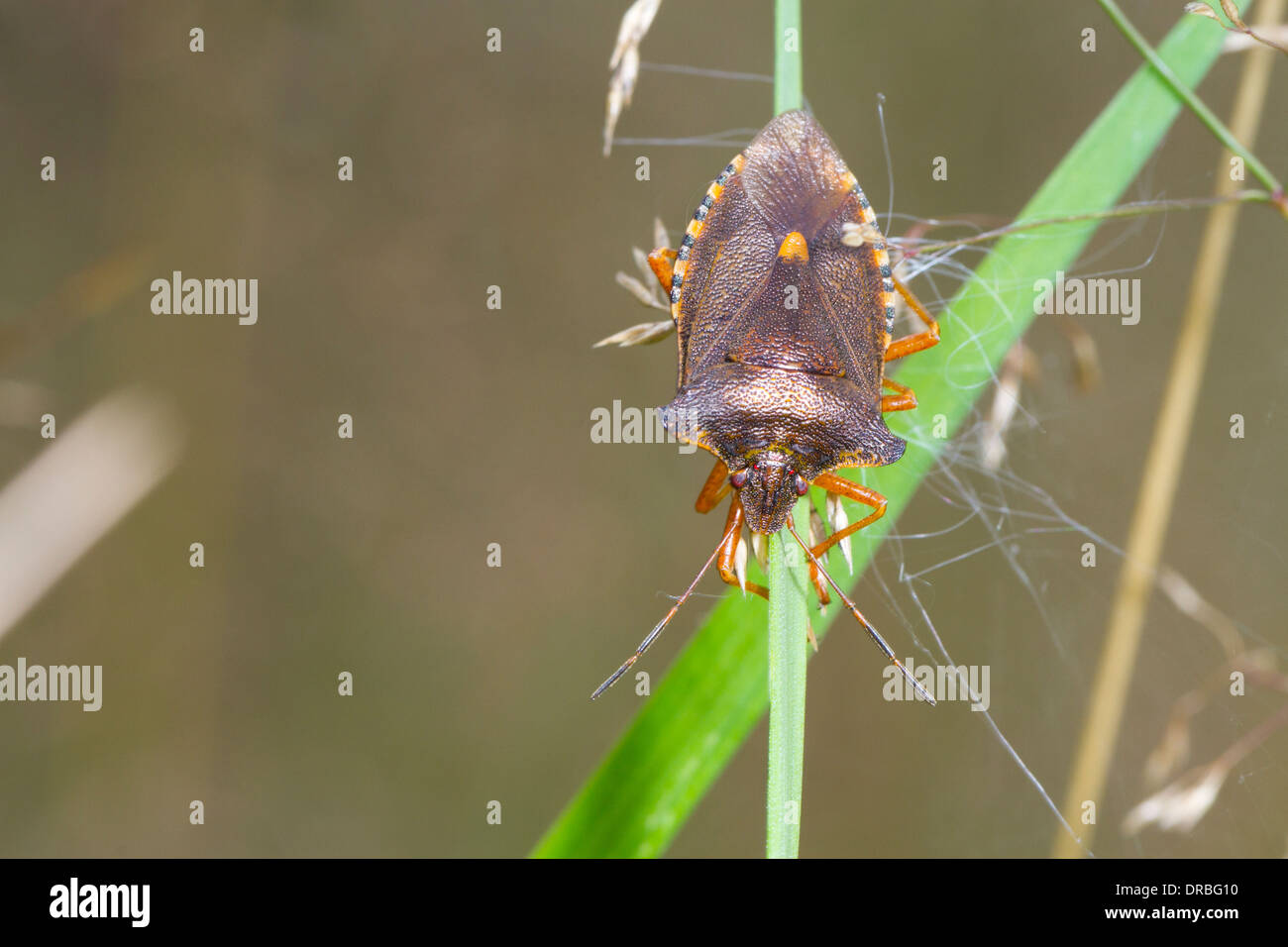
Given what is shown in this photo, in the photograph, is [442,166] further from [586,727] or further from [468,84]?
[586,727]

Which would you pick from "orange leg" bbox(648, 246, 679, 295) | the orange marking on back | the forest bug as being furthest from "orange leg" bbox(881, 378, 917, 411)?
"orange leg" bbox(648, 246, 679, 295)

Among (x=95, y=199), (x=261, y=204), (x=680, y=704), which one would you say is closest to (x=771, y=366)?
(x=680, y=704)

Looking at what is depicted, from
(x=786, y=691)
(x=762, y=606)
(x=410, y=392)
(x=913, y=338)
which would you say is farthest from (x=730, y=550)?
(x=410, y=392)

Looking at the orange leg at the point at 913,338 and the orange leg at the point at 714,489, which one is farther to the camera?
the orange leg at the point at 714,489

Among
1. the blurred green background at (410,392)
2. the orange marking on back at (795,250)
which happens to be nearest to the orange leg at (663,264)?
the orange marking on back at (795,250)

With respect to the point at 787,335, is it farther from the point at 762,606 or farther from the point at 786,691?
the point at 786,691

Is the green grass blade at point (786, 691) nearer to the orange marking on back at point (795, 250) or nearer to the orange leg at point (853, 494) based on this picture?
the orange leg at point (853, 494)
